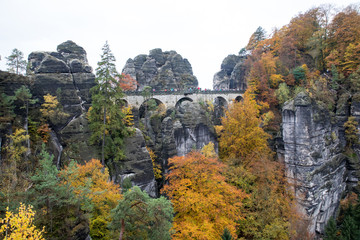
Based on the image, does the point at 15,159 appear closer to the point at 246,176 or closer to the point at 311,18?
the point at 246,176

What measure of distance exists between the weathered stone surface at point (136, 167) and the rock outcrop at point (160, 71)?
2684 cm

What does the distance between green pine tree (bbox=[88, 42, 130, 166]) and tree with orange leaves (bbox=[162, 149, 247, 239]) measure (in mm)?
6689

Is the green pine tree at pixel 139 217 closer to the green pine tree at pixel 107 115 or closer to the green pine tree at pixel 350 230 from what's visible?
the green pine tree at pixel 107 115

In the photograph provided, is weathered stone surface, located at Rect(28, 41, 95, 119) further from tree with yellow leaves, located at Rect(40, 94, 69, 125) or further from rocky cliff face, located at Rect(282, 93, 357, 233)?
rocky cliff face, located at Rect(282, 93, 357, 233)

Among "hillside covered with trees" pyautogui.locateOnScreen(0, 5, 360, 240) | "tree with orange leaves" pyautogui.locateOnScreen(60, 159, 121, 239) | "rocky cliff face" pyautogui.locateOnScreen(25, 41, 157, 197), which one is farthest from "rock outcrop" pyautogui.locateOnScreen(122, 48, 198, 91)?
"tree with orange leaves" pyautogui.locateOnScreen(60, 159, 121, 239)

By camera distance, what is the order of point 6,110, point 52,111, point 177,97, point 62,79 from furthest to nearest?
point 177,97 → point 62,79 → point 52,111 → point 6,110

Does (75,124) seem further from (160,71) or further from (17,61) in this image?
(160,71)

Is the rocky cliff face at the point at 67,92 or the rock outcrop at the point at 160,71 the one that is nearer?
the rocky cliff face at the point at 67,92

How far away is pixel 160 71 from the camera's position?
4622cm

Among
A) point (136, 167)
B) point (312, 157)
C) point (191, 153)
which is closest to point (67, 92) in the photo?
point (136, 167)

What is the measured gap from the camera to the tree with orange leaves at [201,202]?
12859 mm

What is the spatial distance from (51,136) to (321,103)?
29.9 metres

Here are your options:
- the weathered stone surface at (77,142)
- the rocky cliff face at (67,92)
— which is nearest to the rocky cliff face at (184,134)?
the weathered stone surface at (77,142)

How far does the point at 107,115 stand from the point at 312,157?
22654mm
